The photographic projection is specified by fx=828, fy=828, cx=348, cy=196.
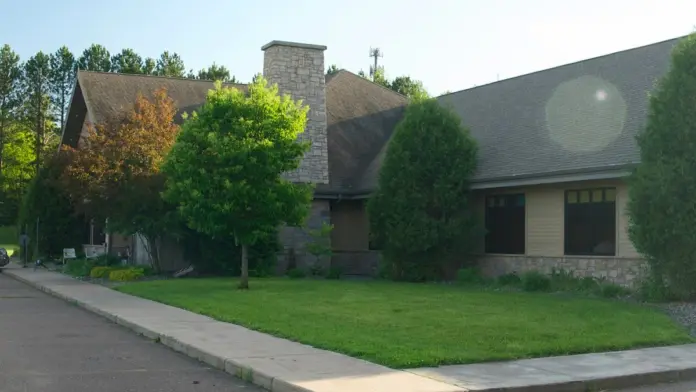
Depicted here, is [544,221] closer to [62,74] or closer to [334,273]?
[334,273]

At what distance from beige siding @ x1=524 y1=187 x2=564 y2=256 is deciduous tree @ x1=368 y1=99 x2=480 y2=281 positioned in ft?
5.69

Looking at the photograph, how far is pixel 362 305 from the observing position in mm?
15906

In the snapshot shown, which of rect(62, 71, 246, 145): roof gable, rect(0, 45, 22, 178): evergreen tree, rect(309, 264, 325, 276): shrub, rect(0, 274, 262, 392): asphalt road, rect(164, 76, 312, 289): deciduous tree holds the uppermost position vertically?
rect(0, 45, 22, 178): evergreen tree

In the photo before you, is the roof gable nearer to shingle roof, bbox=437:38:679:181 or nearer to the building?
the building

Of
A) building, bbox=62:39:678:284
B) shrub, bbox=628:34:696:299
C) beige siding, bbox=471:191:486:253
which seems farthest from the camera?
beige siding, bbox=471:191:486:253

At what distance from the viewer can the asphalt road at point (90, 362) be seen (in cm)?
902

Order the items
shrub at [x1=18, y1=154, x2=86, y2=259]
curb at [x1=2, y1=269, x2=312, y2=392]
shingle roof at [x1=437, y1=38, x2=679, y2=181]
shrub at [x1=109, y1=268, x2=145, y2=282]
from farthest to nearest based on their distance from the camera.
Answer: shrub at [x1=18, y1=154, x2=86, y2=259] → shrub at [x1=109, y1=268, x2=145, y2=282] → shingle roof at [x1=437, y1=38, x2=679, y2=181] → curb at [x1=2, y1=269, x2=312, y2=392]

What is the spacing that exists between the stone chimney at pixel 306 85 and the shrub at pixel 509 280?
A: 8.43 meters

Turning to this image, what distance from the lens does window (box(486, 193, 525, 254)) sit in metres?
22.4

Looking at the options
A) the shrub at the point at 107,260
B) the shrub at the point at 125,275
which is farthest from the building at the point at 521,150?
the shrub at the point at 125,275

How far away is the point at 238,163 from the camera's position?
1994 cm

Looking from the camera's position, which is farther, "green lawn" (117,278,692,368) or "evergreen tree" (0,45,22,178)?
"evergreen tree" (0,45,22,178)

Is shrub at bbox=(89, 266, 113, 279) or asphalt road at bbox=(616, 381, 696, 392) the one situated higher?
shrub at bbox=(89, 266, 113, 279)

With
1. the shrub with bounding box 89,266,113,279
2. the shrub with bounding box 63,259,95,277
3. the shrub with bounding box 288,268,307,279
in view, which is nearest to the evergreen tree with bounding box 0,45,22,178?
the shrub with bounding box 63,259,95,277
